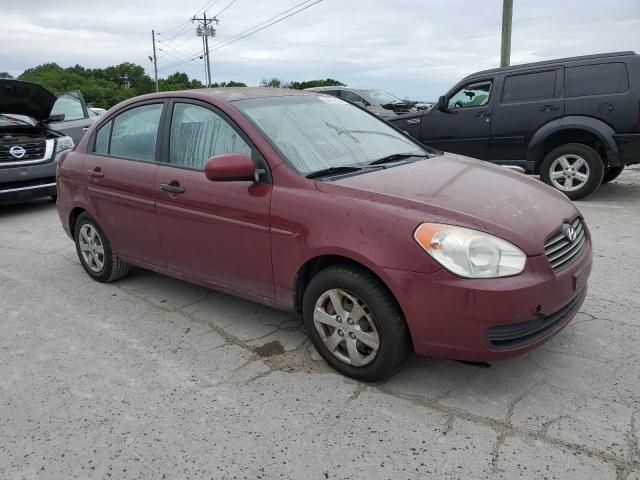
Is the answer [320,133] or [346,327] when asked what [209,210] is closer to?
[320,133]

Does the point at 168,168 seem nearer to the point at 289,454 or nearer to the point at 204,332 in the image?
the point at 204,332

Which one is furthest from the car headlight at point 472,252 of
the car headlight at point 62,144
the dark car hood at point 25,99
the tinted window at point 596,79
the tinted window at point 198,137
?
the dark car hood at point 25,99

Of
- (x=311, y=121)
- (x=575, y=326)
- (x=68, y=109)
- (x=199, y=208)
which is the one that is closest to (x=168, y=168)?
(x=199, y=208)

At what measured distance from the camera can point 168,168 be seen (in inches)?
149

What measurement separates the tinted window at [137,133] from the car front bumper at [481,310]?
7.43 ft

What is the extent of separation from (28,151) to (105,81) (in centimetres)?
7754

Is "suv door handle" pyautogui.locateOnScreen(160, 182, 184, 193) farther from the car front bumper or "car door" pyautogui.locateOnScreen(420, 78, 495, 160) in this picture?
"car door" pyautogui.locateOnScreen(420, 78, 495, 160)

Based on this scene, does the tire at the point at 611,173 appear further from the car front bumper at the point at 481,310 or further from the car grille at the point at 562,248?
the car front bumper at the point at 481,310

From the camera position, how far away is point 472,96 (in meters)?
8.12

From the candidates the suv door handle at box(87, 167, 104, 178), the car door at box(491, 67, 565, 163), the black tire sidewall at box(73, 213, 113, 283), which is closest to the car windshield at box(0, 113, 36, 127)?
the black tire sidewall at box(73, 213, 113, 283)

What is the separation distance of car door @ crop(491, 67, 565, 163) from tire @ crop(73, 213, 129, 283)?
5.49m

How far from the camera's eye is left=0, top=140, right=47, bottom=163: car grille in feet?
24.8

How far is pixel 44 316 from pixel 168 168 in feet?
4.96

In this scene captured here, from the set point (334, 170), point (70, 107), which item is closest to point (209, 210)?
point (334, 170)
